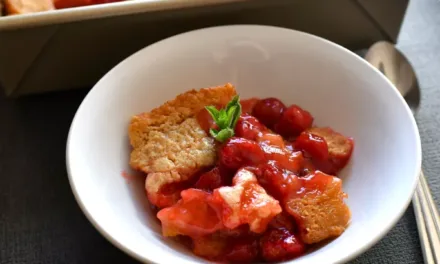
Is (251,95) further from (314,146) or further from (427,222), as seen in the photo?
(427,222)

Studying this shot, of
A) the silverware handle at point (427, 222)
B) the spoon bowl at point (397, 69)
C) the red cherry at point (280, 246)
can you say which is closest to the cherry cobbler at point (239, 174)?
the red cherry at point (280, 246)

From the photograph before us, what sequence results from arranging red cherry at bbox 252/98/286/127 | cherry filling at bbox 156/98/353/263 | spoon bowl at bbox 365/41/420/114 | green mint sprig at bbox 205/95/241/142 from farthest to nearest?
1. spoon bowl at bbox 365/41/420/114
2. red cherry at bbox 252/98/286/127
3. green mint sprig at bbox 205/95/241/142
4. cherry filling at bbox 156/98/353/263

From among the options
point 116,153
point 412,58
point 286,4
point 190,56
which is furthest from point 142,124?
point 412,58

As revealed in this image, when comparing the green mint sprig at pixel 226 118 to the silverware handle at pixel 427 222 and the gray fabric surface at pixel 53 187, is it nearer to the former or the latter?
the gray fabric surface at pixel 53 187

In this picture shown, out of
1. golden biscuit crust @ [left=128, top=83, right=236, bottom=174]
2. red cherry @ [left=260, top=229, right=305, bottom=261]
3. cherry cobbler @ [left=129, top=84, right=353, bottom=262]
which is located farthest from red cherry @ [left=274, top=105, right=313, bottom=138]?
red cherry @ [left=260, top=229, right=305, bottom=261]

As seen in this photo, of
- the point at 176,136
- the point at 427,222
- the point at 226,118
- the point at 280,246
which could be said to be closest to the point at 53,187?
the point at 176,136

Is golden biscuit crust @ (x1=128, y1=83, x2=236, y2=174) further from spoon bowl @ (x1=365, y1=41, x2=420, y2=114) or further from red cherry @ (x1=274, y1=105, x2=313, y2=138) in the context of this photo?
spoon bowl @ (x1=365, y1=41, x2=420, y2=114)
